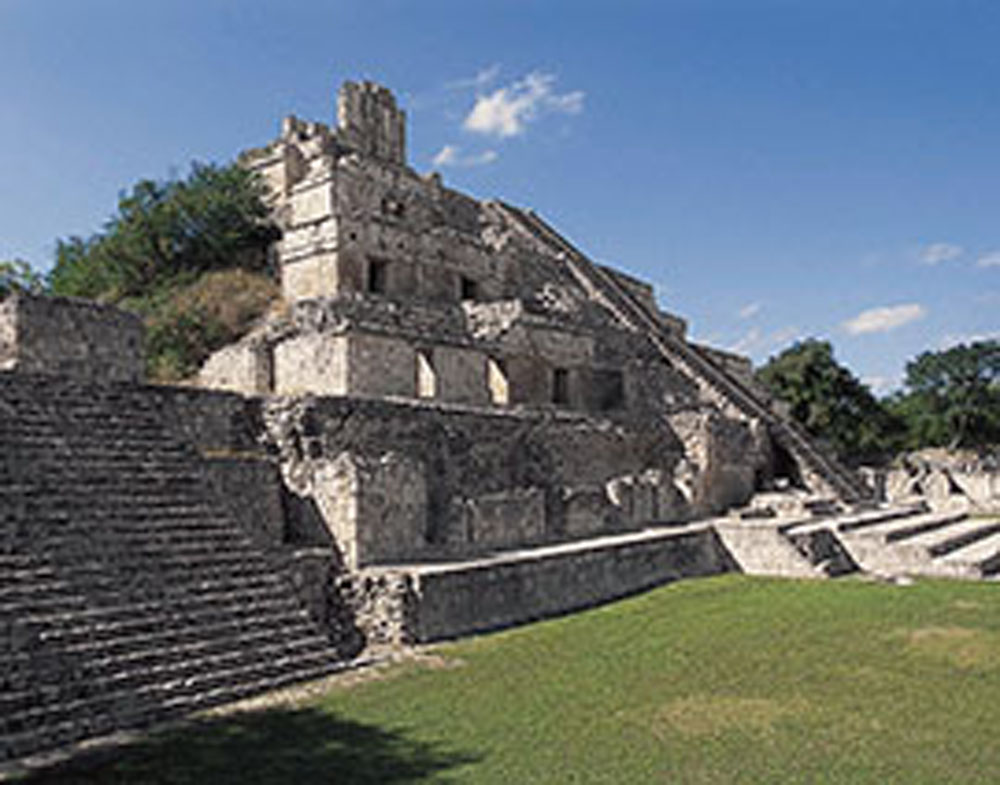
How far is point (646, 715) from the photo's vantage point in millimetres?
6922

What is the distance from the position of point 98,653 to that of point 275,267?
21097 mm

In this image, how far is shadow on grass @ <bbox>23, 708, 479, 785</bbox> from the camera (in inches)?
224

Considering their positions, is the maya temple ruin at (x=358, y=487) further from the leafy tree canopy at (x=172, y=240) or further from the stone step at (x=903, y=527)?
the leafy tree canopy at (x=172, y=240)

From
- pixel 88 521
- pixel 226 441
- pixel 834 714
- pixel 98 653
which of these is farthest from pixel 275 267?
pixel 834 714

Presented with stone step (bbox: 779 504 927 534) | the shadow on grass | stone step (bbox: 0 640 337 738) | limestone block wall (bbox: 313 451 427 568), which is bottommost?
the shadow on grass

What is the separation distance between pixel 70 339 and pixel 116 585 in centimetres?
478

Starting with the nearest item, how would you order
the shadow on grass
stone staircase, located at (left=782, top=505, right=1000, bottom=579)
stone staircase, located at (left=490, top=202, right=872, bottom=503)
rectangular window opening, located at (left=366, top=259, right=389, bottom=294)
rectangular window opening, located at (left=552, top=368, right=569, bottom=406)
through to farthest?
the shadow on grass
stone staircase, located at (left=782, top=505, right=1000, bottom=579)
rectangular window opening, located at (left=552, top=368, right=569, bottom=406)
rectangular window opening, located at (left=366, top=259, right=389, bottom=294)
stone staircase, located at (left=490, top=202, right=872, bottom=503)

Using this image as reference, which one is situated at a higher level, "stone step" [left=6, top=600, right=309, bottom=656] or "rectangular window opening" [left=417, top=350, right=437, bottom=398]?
"rectangular window opening" [left=417, top=350, right=437, bottom=398]

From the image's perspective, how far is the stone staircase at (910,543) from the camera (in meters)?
13.8

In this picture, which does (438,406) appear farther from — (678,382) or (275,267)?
(275,267)

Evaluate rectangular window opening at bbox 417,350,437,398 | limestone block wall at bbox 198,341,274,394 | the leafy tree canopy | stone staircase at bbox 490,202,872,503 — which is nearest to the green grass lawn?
rectangular window opening at bbox 417,350,437,398

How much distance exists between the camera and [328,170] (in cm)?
2055

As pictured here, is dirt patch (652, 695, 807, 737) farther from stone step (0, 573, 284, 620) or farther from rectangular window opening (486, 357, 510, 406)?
rectangular window opening (486, 357, 510, 406)

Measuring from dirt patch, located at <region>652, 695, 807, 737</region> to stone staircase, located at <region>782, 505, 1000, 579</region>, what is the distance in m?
7.61
